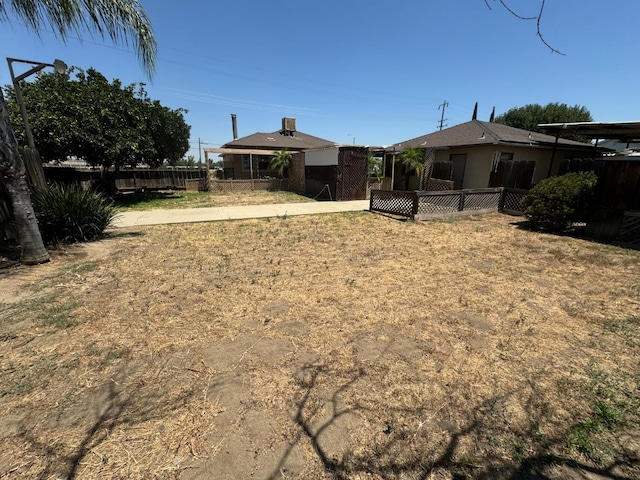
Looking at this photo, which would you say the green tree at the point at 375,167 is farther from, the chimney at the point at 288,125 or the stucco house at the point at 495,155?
the chimney at the point at 288,125

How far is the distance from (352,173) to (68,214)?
11001 mm

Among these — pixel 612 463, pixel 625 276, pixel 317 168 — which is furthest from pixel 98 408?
pixel 317 168

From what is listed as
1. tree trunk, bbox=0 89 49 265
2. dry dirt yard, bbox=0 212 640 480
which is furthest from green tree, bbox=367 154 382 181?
tree trunk, bbox=0 89 49 265

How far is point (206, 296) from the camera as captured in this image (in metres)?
4.10

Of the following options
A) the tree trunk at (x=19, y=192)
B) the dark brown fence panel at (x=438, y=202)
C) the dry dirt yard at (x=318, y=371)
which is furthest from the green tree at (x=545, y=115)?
the tree trunk at (x=19, y=192)

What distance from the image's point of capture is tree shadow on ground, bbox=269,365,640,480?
1753mm

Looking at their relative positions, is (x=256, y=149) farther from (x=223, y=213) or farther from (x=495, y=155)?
(x=495, y=155)

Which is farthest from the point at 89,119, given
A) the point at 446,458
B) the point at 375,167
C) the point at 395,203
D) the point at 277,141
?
the point at 277,141

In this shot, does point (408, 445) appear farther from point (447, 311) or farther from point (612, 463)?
point (447, 311)

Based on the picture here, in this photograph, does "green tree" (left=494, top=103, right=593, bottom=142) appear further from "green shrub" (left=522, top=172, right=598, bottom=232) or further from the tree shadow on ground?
the tree shadow on ground

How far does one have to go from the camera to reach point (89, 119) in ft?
36.5

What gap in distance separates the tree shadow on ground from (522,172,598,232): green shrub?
306 inches

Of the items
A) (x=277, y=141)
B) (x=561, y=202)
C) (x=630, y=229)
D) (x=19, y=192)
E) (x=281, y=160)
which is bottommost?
(x=630, y=229)

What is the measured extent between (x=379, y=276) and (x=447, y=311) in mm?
1364
